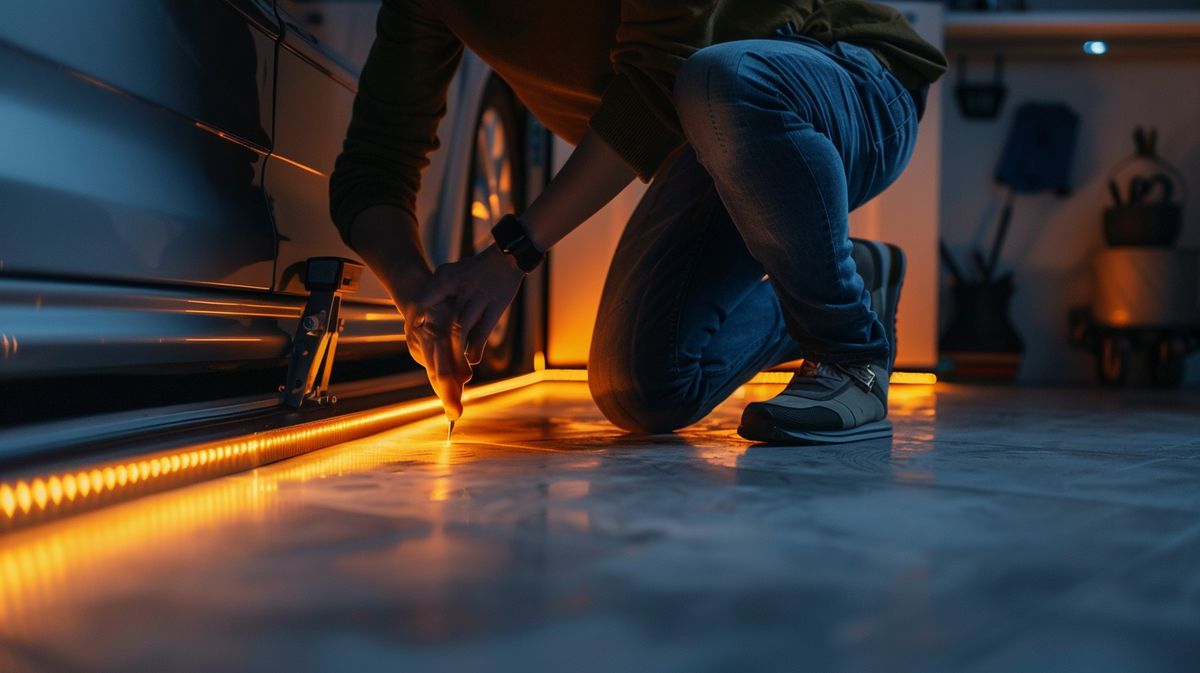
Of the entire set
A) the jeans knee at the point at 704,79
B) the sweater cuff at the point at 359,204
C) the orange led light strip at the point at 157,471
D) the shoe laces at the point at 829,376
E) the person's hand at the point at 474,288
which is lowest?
the orange led light strip at the point at 157,471

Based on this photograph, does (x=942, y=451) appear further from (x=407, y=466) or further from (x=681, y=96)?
(x=407, y=466)

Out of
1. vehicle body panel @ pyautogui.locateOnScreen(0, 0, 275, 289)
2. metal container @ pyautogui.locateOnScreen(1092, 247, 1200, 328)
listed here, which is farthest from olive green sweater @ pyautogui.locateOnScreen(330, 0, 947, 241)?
metal container @ pyautogui.locateOnScreen(1092, 247, 1200, 328)

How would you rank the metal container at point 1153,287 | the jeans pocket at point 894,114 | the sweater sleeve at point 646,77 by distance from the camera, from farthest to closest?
the metal container at point 1153,287
the jeans pocket at point 894,114
the sweater sleeve at point 646,77

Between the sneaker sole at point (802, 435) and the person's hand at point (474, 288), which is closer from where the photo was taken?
the person's hand at point (474, 288)

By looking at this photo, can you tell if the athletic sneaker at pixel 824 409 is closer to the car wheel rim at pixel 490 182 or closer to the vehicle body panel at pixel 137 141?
the vehicle body panel at pixel 137 141

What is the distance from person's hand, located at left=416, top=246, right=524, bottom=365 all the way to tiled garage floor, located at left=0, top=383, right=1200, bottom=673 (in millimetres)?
152

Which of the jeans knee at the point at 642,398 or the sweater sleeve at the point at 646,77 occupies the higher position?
the sweater sleeve at the point at 646,77

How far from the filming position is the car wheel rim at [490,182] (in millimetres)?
2082

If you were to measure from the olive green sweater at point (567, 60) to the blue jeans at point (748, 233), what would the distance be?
0.03m

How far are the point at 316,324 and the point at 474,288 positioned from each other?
259 millimetres

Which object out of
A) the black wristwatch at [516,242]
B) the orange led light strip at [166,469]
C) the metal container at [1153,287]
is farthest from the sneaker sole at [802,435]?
the metal container at [1153,287]

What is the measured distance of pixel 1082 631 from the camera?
50cm

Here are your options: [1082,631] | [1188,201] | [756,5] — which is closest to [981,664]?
[1082,631]

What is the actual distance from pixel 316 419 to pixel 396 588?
0.59m
